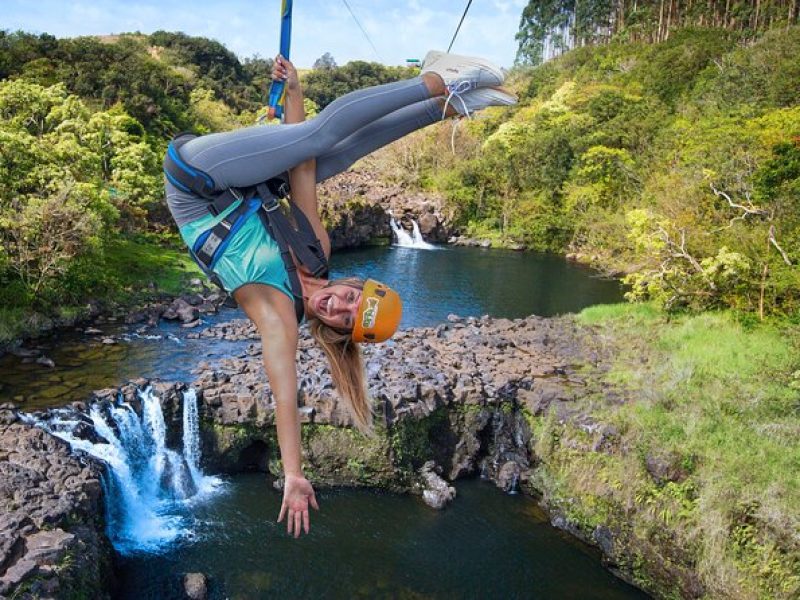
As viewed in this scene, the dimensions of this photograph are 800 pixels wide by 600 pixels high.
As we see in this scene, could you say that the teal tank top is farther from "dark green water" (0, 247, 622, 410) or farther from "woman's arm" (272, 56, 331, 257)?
"dark green water" (0, 247, 622, 410)

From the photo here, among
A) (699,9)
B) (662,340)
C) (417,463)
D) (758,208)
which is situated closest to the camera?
(417,463)

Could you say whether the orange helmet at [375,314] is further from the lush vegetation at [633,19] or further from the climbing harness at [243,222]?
the lush vegetation at [633,19]

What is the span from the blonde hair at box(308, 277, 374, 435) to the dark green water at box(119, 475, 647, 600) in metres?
7.58

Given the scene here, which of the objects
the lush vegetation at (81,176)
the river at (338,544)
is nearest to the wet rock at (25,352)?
the river at (338,544)

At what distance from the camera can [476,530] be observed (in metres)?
11.5

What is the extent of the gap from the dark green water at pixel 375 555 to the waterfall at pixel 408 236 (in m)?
26.8

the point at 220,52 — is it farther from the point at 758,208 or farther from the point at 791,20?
the point at 758,208

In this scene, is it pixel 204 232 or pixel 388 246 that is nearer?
Answer: pixel 204 232

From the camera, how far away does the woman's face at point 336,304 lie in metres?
2.75

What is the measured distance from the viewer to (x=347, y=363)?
3.04m

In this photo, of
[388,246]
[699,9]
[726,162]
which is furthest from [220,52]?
[726,162]

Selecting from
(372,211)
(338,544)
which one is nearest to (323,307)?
(338,544)

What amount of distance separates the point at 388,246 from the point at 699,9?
108 feet

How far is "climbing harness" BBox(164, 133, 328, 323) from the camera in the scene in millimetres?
2648
